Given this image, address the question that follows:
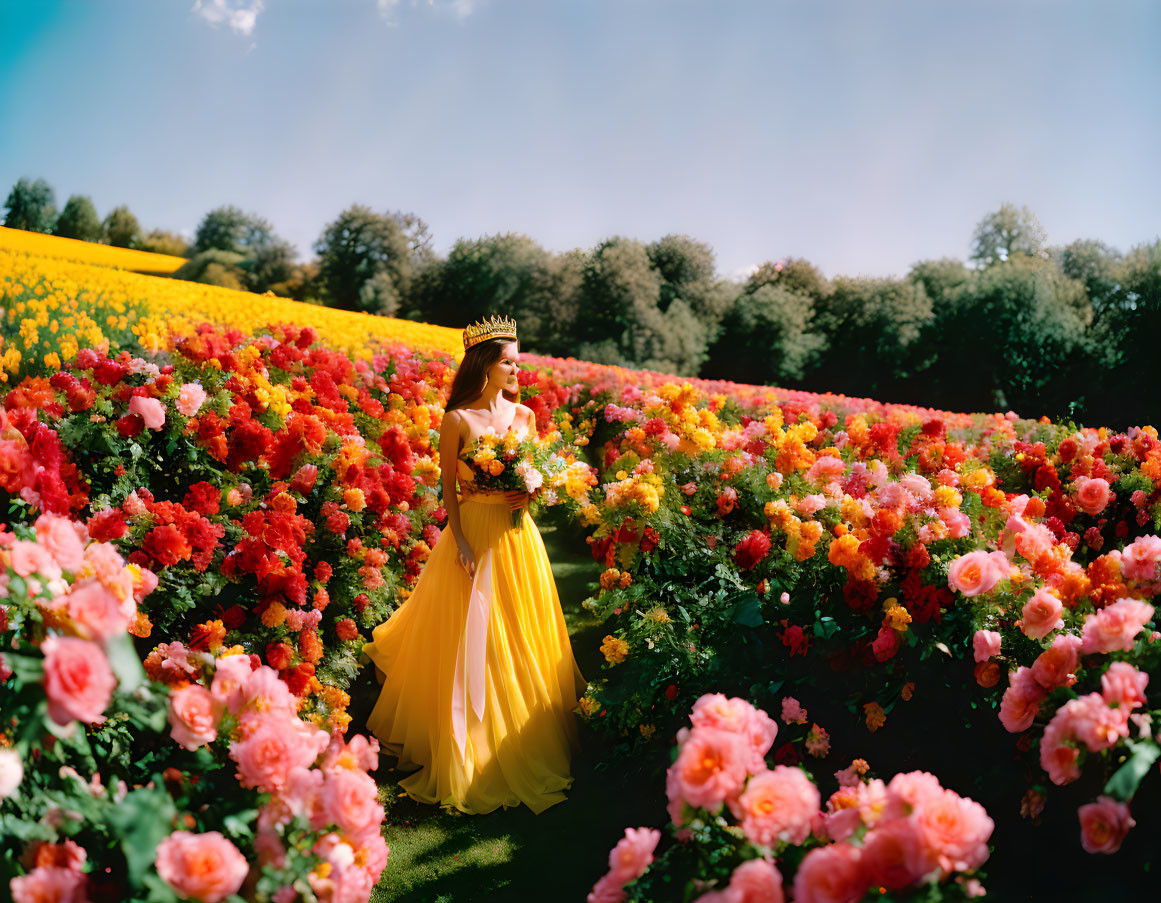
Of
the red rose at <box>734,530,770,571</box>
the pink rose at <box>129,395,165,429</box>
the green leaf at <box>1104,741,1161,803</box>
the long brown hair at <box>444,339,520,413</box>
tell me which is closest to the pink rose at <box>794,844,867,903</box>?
the green leaf at <box>1104,741,1161,803</box>

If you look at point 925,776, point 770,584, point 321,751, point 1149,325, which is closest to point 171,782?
point 321,751

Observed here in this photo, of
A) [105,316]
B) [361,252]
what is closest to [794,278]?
[361,252]

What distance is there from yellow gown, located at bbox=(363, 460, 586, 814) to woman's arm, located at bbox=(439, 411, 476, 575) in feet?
0.24

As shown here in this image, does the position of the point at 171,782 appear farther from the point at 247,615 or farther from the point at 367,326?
the point at 367,326

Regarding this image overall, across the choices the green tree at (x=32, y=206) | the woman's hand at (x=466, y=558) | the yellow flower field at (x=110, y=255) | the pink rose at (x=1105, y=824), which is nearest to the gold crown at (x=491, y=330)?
the woman's hand at (x=466, y=558)

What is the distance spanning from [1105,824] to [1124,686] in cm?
30

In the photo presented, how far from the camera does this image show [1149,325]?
20.6 m

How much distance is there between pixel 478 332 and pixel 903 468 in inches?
120

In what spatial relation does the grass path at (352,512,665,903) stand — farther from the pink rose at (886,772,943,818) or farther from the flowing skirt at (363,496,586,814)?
the pink rose at (886,772,943,818)

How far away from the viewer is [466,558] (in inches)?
153

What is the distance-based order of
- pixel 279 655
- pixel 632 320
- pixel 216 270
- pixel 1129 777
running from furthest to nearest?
pixel 216 270 < pixel 632 320 < pixel 279 655 < pixel 1129 777

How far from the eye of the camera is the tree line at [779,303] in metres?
21.8

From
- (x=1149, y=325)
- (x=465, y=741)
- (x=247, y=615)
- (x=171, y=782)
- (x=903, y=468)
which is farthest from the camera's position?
(x=1149, y=325)

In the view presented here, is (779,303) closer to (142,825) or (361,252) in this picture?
(361,252)
